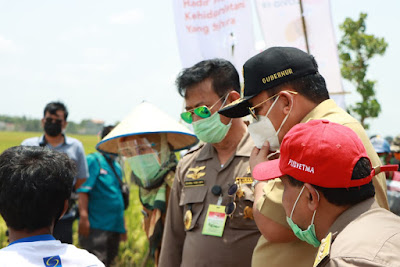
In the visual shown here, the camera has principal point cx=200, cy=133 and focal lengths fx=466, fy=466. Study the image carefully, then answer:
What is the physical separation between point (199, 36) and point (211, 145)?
2735mm

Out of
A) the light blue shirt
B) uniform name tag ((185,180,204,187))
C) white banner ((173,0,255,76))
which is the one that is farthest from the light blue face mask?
the light blue shirt

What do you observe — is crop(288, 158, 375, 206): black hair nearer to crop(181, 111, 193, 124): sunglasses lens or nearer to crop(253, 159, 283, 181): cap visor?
crop(253, 159, 283, 181): cap visor

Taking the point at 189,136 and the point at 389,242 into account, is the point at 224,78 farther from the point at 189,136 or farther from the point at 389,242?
the point at 389,242

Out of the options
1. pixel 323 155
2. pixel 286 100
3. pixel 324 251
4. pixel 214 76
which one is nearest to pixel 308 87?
pixel 286 100

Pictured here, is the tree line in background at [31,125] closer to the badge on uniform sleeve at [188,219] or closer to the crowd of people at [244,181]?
the crowd of people at [244,181]

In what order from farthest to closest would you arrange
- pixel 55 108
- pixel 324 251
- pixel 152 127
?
pixel 55 108 → pixel 152 127 → pixel 324 251

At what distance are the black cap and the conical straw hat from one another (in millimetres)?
1634

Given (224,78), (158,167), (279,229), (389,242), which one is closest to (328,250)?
(389,242)

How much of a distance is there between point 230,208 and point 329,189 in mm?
1213

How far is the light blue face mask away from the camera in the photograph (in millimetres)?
3031

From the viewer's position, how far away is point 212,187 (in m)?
2.91

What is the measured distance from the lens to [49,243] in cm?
176

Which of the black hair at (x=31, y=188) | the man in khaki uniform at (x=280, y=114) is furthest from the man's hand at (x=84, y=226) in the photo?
the black hair at (x=31, y=188)

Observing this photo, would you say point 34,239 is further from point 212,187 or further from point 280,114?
point 212,187
